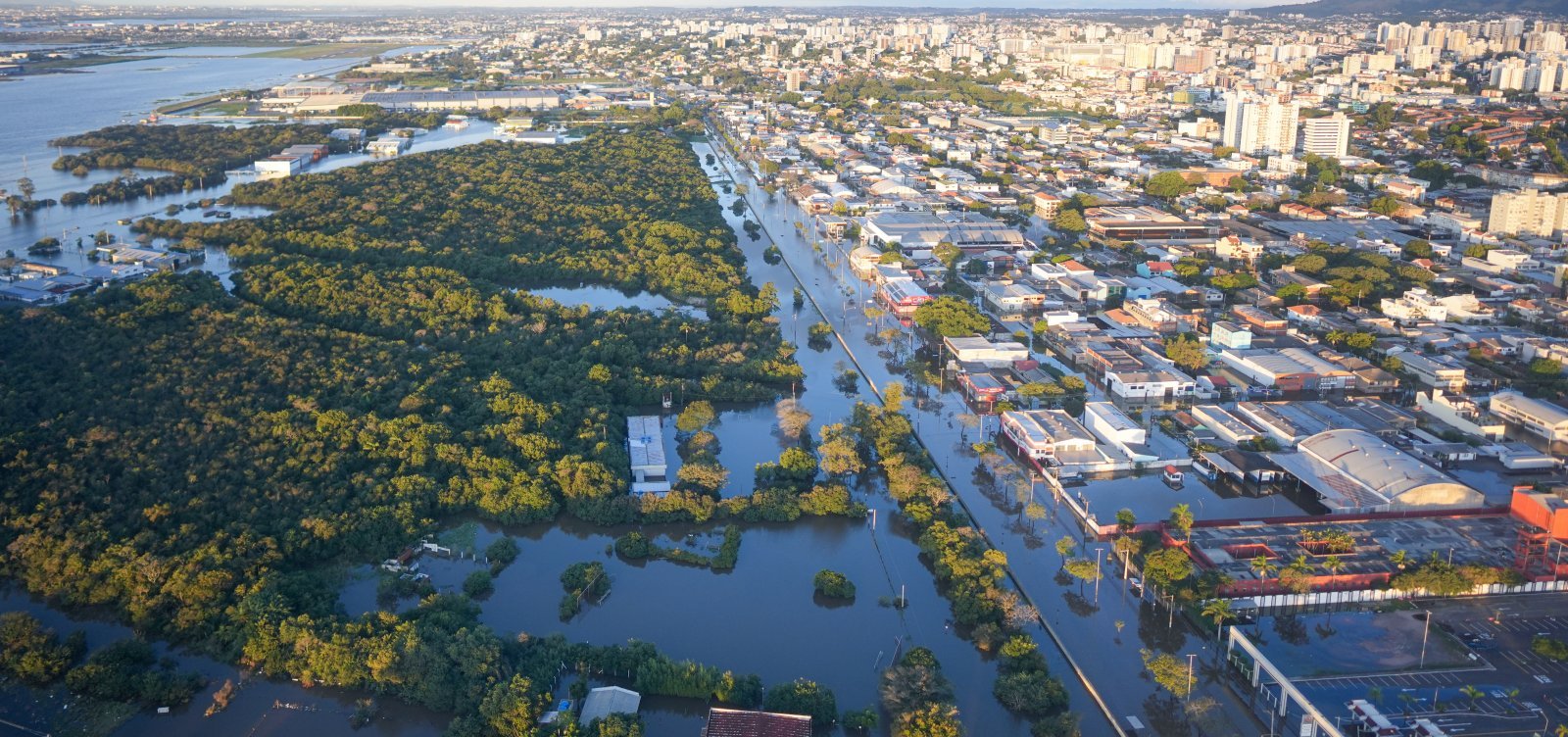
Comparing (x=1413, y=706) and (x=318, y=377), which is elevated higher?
(x=318, y=377)

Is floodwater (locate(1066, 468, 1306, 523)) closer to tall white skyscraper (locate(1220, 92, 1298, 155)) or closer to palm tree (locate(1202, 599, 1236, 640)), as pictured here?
palm tree (locate(1202, 599, 1236, 640))

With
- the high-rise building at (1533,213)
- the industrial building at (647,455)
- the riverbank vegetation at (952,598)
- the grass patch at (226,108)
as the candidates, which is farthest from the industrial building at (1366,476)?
the grass patch at (226,108)

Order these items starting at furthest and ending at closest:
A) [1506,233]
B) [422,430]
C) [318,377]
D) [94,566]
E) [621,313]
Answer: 1. [1506,233]
2. [621,313]
3. [318,377]
4. [422,430]
5. [94,566]

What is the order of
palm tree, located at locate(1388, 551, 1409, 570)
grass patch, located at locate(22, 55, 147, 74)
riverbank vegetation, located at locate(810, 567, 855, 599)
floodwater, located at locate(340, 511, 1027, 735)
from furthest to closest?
grass patch, located at locate(22, 55, 147, 74) → riverbank vegetation, located at locate(810, 567, 855, 599) → palm tree, located at locate(1388, 551, 1409, 570) → floodwater, located at locate(340, 511, 1027, 735)

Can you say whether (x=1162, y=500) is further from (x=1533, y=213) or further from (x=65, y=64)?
(x=65, y=64)

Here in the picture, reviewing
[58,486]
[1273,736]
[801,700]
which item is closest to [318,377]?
[58,486]

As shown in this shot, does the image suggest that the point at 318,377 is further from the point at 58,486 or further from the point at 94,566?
the point at 94,566

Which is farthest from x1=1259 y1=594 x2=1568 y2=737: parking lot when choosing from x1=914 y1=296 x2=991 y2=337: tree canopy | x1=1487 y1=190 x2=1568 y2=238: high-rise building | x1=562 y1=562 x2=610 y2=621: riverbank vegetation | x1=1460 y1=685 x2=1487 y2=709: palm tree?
x1=1487 y1=190 x2=1568 y2=238: high-rise building
